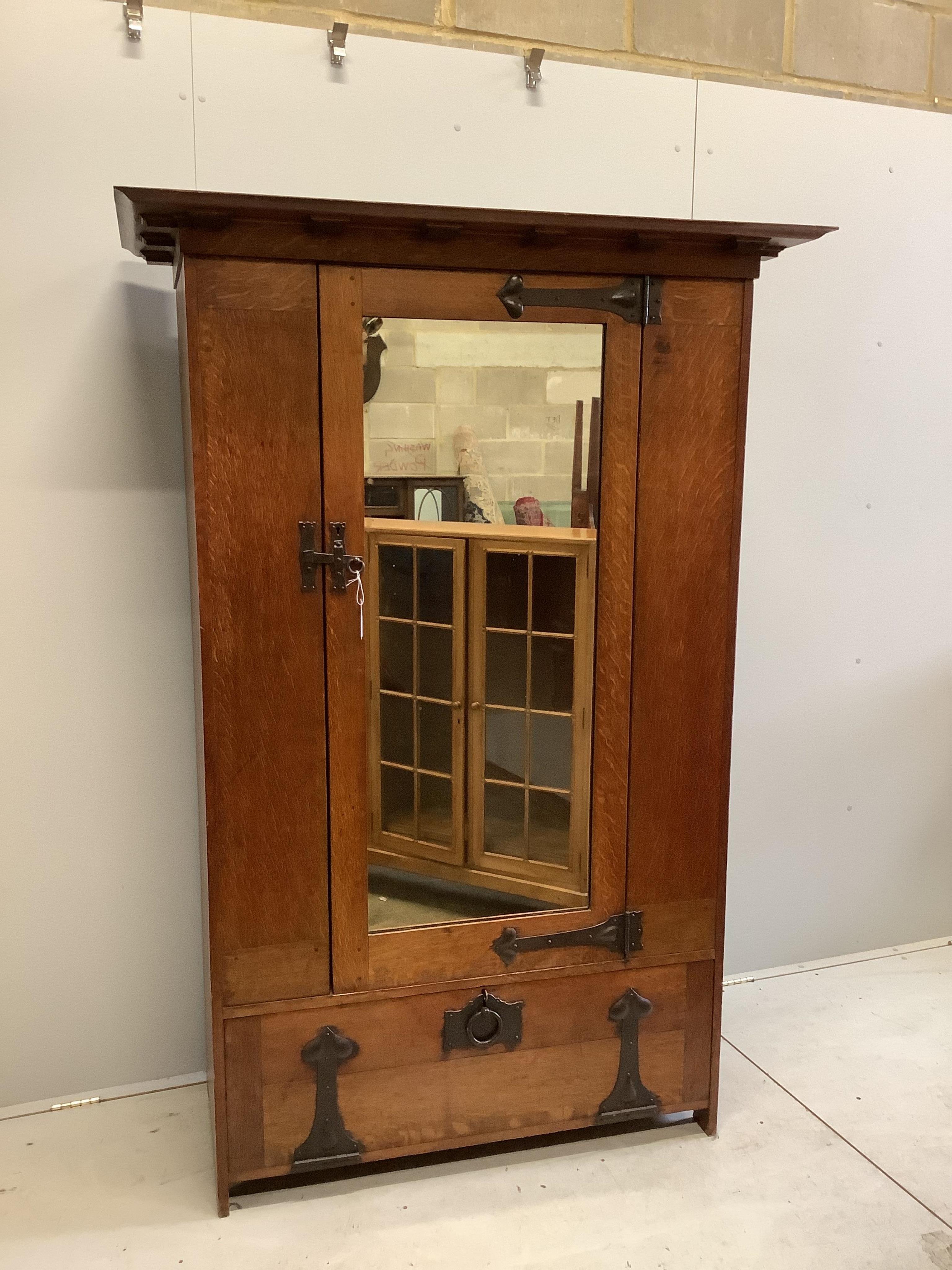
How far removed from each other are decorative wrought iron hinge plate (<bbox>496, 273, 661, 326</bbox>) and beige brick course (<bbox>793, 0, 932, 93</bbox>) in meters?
1.17

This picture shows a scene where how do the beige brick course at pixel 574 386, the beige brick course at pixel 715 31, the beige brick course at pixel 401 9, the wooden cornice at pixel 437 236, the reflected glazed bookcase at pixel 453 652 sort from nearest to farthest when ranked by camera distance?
the wooden cornice at pixel 437 236
the reflected glazed bookcase at pixel 453 652
the beige brick course at pixel 574 386
the beige brick course at pixel 401 9
the beige brick course at pixel 715 31

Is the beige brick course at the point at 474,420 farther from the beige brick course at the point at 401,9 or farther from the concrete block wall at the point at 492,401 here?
the beige brick course at the point at 401,9

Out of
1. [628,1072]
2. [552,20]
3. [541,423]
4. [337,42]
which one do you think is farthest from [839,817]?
[337,42]

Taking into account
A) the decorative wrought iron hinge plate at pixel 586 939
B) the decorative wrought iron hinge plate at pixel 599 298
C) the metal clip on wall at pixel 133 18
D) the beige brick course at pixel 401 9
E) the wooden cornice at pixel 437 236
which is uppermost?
the beige brick course at pixel 401 9

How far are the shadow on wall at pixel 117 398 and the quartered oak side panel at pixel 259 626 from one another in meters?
0.46

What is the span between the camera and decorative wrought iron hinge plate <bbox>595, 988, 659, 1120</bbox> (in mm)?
2074

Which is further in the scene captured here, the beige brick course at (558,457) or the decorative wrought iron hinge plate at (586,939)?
the decorative wrought iron hinge plate at (586,939)

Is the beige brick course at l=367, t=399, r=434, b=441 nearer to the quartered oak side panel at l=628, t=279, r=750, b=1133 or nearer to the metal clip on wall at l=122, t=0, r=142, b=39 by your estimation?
the quartered oak side panel at l=628, t=279, r=750, b=1133

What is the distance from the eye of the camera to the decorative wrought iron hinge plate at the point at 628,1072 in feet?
6.81

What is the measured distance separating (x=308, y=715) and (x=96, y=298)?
0.98 m

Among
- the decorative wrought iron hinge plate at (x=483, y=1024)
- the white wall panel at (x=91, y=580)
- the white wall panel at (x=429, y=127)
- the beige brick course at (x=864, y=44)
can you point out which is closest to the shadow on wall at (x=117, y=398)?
the white wall panel at (x=91, y=580)

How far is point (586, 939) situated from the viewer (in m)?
2.02

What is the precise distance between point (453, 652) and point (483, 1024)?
738 mm

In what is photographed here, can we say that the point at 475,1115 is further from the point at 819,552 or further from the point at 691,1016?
the point at 819,552
